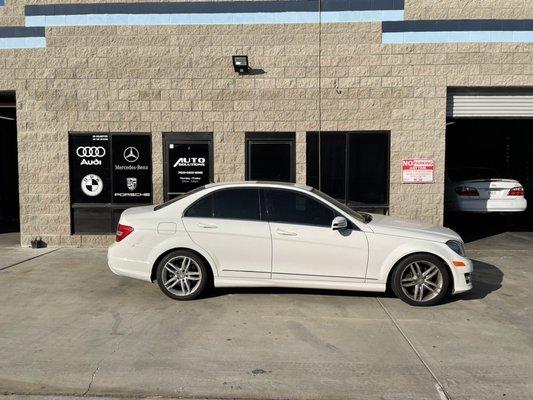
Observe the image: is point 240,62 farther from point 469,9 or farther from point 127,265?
point 127,265

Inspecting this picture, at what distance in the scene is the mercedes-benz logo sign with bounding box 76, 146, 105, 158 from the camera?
9.73 meters

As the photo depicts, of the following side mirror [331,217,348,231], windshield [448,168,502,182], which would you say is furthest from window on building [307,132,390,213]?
side mirror [331,217,348,231]

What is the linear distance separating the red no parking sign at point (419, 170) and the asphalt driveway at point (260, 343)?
9.55ft

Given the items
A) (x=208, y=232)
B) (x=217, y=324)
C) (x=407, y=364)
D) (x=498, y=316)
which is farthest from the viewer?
(x=208, y=232)

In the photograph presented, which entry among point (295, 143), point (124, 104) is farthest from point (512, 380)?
point (124, 104)

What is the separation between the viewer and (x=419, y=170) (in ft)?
31.3

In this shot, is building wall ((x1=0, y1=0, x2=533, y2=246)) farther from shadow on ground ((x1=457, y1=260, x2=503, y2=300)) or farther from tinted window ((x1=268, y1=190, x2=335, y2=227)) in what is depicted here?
tinted window ((x1=268, y1=190, x2=335, y2=227))

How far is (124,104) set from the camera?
31.5 feet

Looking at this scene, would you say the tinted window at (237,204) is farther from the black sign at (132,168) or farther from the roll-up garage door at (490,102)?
the roll-up garage door at (490,102)

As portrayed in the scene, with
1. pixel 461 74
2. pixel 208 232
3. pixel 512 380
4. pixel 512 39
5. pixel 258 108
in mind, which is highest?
pixel 512 39

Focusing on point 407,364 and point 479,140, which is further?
point 479,140

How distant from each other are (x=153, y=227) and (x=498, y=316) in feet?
14.2

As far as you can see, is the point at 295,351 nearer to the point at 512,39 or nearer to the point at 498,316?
the point at 498,316

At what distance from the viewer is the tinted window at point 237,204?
6195 millimetres
